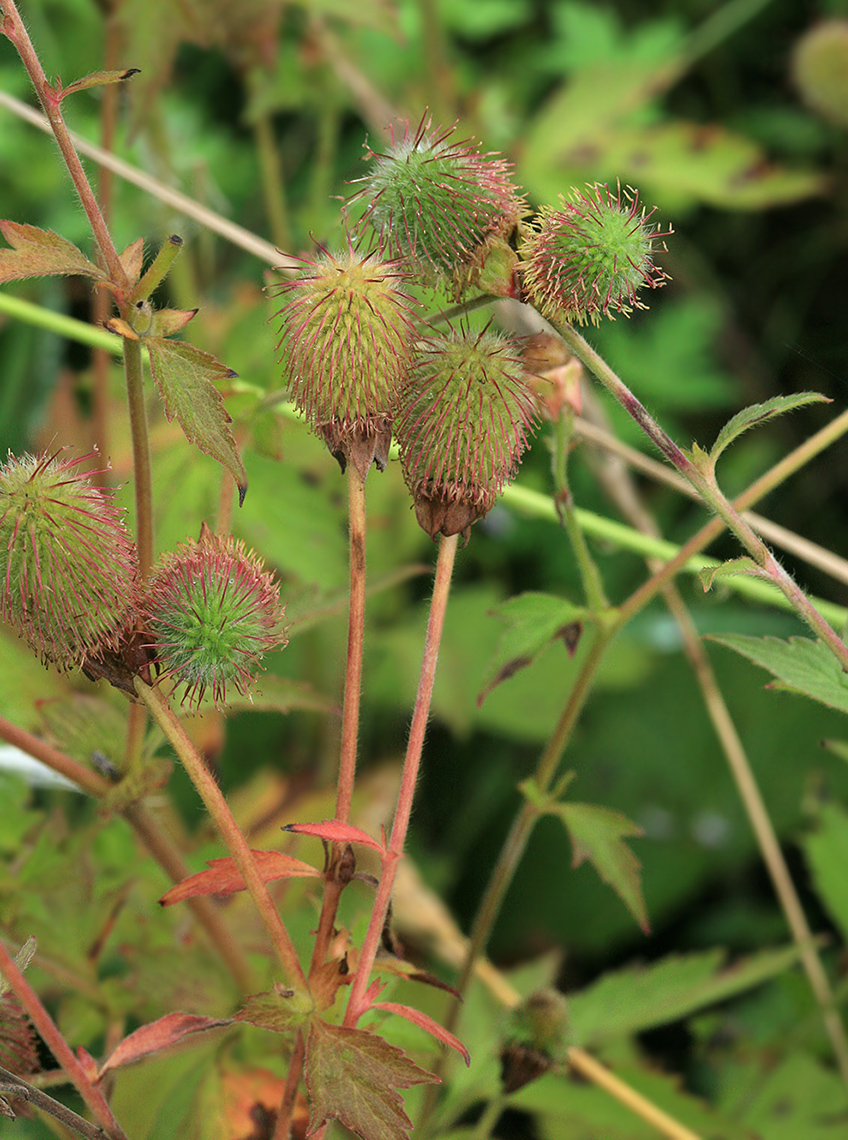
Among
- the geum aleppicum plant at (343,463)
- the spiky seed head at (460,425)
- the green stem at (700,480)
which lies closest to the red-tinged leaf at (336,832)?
the geum aleppicum plant at (343,463)

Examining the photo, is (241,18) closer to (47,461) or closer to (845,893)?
(47,461)

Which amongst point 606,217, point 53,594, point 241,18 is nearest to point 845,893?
point 606,217

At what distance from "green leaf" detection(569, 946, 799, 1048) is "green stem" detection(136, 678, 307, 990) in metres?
0.63

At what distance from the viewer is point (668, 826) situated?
2.10m

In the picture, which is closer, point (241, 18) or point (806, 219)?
point (241, 18)

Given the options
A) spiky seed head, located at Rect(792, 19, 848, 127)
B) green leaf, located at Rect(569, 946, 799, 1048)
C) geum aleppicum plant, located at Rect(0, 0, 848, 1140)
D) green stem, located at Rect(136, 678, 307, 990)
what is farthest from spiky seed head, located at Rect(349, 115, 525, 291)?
spiky seed head, located at Rect(792, 19, 848, 127)

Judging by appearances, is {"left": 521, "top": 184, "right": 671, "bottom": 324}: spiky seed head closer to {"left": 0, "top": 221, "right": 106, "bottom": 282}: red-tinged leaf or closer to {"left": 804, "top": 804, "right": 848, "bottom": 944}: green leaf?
{"left": 0, "top": 221, "right": 106, "bottom": 282}: red-tinged leaf

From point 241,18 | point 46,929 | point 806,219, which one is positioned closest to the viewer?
point 46,929

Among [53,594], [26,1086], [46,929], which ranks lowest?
[26,1086]

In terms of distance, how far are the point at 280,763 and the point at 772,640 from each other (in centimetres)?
129

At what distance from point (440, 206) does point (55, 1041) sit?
24.2 inches

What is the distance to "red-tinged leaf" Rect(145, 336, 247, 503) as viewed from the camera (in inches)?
29.1

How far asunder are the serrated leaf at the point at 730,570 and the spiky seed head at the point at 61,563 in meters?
0.39

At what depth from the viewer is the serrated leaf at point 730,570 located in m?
0.73
